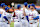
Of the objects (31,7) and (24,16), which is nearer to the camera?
(24,16)

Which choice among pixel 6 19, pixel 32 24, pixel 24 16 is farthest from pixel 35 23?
pixel 6 19

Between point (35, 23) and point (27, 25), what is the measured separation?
1.26 ft

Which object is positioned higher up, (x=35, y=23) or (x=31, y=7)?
(x=31, y=7)

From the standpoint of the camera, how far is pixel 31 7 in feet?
20.3

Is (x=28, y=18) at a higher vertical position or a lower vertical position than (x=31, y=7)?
lower

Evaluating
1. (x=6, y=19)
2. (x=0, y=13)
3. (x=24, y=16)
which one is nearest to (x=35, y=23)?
(x=24, y=16)

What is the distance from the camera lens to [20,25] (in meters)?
6.05

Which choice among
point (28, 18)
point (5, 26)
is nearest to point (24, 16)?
point (28, 18)

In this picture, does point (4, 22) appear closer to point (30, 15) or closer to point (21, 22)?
point (21, 22)

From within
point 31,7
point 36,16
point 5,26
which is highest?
point 31,7

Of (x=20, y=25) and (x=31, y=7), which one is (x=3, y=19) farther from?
(x=31, y=7)

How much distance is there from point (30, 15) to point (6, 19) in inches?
43.0

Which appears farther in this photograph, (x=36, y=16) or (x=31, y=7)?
(x=31, y=7)

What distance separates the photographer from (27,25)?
5973mm
